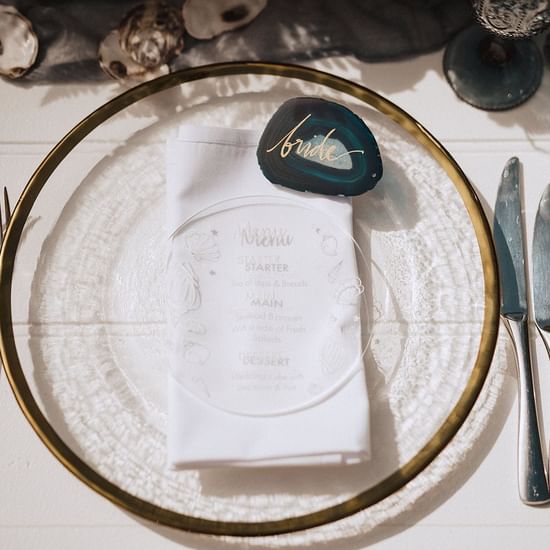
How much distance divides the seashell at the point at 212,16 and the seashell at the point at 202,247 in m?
0.21

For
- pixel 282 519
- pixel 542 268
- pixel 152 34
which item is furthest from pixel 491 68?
pixel 282 519

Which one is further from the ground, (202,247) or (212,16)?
(212,16)

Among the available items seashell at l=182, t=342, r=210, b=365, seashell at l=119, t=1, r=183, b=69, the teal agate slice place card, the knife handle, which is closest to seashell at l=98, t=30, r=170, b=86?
seashell at l=119, t=1, r=183, b=69


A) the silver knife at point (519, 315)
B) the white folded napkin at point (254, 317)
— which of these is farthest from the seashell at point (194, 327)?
the silver knife at point (519, 315)

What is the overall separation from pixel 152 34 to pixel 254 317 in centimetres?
29

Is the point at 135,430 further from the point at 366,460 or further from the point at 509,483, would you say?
the point at 509,483

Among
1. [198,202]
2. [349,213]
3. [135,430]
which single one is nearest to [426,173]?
[349,213]

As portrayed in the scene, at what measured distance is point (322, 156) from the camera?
1.72 feet

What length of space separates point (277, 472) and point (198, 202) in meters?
0.21

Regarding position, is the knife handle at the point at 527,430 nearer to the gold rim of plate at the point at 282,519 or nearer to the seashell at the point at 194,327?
the gold rim of plate at the point at 282,519

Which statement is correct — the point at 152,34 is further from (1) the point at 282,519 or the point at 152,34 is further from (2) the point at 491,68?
(1) the point at 282,519

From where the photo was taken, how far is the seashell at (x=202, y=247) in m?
0.51

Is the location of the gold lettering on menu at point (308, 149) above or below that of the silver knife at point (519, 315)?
above

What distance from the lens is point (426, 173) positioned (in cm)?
55
